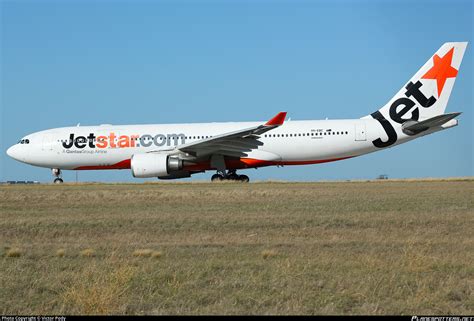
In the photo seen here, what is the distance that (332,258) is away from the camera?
28.9 feet

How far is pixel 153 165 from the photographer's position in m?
27.4

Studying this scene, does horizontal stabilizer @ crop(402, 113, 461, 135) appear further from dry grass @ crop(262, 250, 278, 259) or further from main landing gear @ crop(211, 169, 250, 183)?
dry grass @ crop(262, 250, 278, 259)

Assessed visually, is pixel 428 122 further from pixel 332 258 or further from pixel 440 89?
pixel 332 258

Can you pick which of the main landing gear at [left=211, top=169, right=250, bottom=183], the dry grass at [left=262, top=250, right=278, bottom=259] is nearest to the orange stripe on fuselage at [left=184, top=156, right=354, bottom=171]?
the main landing gear at [left=211, top=169, right=250, bottom=183]

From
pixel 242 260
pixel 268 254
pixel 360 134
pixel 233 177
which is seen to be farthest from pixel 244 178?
pixel 242 260

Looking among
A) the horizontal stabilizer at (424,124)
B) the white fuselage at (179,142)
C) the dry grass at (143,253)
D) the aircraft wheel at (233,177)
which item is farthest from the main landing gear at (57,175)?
the dry grass at (143,253)

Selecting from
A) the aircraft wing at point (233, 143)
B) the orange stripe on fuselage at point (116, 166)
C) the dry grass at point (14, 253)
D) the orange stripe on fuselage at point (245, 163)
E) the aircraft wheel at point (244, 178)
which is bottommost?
the dry grass at point (14, 253)

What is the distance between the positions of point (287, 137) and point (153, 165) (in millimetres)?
6153

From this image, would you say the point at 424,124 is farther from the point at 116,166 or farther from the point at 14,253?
the point at 14,253

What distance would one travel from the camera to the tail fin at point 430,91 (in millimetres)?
29328

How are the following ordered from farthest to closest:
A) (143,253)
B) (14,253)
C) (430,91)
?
(430,91) < (14,253) < (143,253)

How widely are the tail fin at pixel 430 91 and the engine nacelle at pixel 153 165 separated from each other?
32.0ft

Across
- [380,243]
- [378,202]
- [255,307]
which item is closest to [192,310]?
[255,307]

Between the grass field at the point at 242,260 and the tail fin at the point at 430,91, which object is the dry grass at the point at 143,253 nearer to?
the grass field at the point at 242,260
